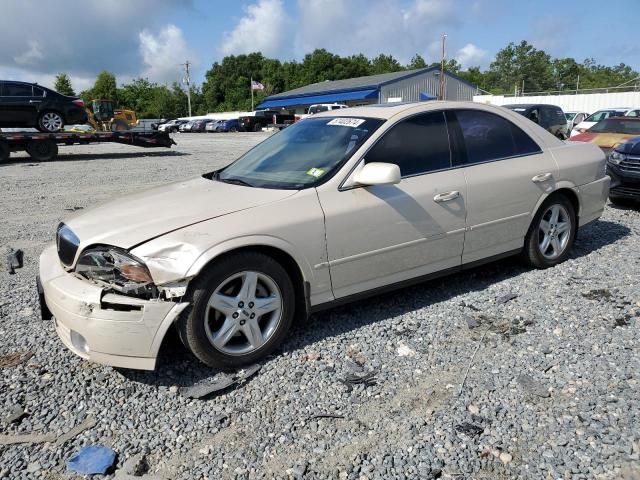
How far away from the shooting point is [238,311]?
10.9ft

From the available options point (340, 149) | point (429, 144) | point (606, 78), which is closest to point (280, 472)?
point (340, 149)

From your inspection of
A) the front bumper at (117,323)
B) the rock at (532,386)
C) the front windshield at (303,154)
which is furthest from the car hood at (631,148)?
the front bumper at (117,323)

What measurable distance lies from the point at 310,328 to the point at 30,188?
9.45 m

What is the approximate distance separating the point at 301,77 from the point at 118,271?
93.0 m

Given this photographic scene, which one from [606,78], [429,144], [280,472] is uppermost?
[606,78]

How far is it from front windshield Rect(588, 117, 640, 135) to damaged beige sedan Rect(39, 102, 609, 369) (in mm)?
7837

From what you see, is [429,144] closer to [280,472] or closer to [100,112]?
[280,472]

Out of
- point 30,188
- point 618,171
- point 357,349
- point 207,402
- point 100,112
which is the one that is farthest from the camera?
point 100,112

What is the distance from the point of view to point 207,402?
311 cm

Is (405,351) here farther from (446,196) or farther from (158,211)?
(158,211)

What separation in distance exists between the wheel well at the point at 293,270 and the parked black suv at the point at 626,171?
622cm

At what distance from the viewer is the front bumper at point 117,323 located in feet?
9.95

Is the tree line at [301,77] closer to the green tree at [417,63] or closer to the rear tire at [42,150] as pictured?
the green tree at [417,63]

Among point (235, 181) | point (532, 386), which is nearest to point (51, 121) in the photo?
point (235, 181)
